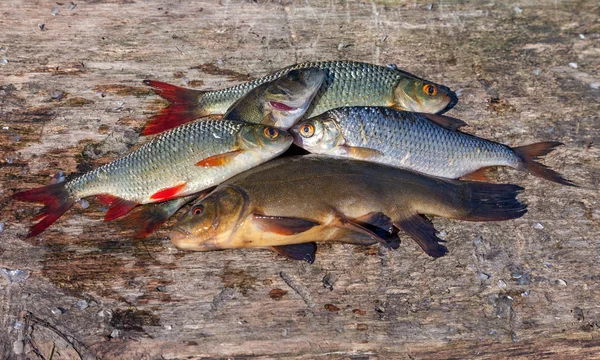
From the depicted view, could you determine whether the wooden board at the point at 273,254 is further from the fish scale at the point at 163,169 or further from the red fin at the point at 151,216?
the fish scale at the point at 163,169

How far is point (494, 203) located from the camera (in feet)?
11.6

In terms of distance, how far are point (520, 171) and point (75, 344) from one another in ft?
10.4

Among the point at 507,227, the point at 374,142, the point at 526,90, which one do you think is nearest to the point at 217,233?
the point at 374,142

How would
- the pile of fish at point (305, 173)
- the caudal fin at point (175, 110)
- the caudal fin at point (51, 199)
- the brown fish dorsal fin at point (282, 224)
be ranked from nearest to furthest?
1. the brown fish dorsal fin at point (282, 224)
2. the pile of fish at point (305, 173)
3. the caudal fin at point (51, 199)
4. the caudal fin at point (175, 110)

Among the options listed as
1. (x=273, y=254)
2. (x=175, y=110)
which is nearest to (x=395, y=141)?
(x=273, y=254)

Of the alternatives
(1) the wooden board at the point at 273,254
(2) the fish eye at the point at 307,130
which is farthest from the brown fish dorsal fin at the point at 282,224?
(2) the fish eye at the point at 307,130

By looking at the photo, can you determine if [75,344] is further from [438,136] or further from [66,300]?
[438,136]

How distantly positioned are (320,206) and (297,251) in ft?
1.10

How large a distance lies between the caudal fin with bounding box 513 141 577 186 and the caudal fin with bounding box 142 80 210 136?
2355 millimetres

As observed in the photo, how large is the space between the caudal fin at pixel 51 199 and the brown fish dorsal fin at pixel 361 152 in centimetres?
183

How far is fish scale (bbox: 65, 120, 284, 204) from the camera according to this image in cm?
341

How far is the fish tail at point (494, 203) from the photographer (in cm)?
347

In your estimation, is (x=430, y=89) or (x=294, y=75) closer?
(x=294, y=75)

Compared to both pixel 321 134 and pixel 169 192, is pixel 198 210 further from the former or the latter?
pixel 321 134
